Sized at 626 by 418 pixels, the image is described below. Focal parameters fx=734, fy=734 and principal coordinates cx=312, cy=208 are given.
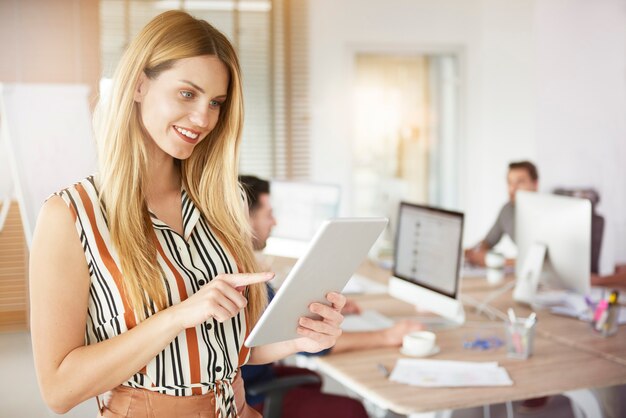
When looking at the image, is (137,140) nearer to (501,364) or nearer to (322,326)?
(322,326)

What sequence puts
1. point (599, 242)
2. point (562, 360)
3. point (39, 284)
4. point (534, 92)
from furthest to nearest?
1. point (534, 92)
2. point (599, 242)
3. point (562, 360)
4. point (39, 284)

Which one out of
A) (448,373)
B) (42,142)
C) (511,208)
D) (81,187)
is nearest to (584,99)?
(511,208)

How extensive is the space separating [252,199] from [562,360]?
53.2 inches

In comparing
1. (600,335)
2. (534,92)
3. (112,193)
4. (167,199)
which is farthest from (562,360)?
(534,92)

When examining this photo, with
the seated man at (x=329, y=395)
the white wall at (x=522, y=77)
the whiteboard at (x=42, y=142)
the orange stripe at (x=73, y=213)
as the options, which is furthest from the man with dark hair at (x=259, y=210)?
the white wall at (x=522, y=77)

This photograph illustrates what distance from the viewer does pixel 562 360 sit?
248 centimetres

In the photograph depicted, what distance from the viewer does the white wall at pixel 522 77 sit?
6020 mm

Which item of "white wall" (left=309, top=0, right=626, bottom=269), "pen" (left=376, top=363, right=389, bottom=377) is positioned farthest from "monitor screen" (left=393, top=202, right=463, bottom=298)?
"white wall" (left=309, top=0, right=626, bottom=269)

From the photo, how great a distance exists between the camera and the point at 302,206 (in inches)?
151

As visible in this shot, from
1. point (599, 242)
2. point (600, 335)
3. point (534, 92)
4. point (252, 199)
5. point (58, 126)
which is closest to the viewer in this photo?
point (58, 126)

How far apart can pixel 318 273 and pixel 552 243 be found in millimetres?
2039

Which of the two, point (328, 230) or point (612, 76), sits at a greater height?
point (612, 76)

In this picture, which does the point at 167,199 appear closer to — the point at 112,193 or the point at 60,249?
the point at 112,193

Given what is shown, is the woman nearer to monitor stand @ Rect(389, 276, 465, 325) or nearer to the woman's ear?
the woman's ear
